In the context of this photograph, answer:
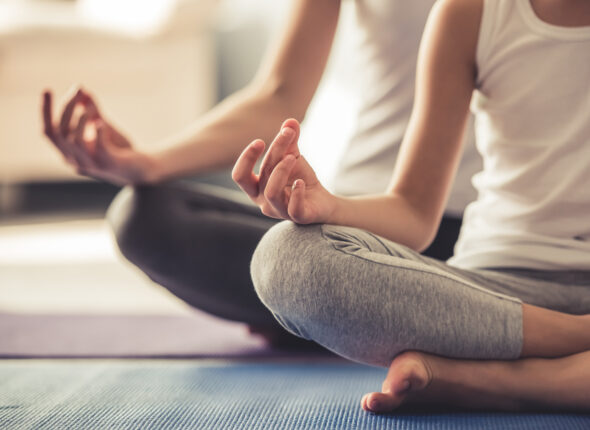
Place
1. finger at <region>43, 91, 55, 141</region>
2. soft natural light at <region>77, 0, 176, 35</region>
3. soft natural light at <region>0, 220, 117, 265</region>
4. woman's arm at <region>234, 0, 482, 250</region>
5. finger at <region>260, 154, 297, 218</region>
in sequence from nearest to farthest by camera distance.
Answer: finger at <region>260, 154, 297, 218</region> < woman's arm at <region>234, 0, 482, 250</region> < finger at <region>43, 91, 55, 141</region> < soft natural light at <region>0, 220, 117, 265</region> < soft natural light at <region>77, 0, 176, 35</region>

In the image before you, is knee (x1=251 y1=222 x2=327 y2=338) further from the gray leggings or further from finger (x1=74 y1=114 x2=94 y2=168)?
finger (x1=74 y1=114 x2=94 y2=168)

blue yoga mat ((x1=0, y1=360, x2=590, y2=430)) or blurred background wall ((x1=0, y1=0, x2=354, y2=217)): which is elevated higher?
blurred background wall ((x1=0, y1=0, x2=354, y2=217))

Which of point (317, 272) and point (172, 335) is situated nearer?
point (317, 272)

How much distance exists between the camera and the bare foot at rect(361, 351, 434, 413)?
0.62 metres

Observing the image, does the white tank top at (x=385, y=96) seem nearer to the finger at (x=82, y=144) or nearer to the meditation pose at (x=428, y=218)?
the meditation pose at (x=428, y=218)

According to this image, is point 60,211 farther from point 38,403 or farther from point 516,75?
point 516,75

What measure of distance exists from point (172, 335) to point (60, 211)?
1.78 metres

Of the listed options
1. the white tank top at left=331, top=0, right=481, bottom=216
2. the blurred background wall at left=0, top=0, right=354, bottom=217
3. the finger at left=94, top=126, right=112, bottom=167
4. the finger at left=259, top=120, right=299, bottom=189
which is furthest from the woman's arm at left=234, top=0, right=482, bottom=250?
the blurred background wall at left=0, top=0, right=354, bottom=217

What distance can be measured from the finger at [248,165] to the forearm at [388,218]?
0.09 metres

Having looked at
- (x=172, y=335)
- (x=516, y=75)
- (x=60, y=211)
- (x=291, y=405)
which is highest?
(x=516, y=75)

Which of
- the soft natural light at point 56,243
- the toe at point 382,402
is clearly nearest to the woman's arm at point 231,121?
the toe at point 382,402

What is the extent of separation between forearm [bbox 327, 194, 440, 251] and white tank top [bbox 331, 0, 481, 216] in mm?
283

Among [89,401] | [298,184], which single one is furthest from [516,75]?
[89,401]

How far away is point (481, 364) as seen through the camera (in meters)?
0.65
